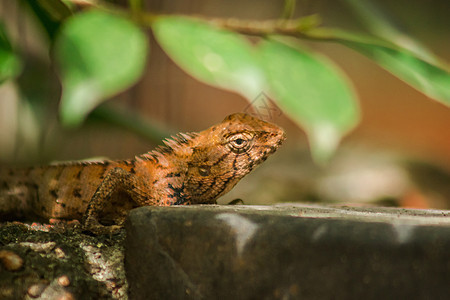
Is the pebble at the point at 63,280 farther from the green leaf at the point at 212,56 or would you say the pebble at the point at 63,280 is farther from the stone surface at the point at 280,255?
the green leaf at the point at 212,56

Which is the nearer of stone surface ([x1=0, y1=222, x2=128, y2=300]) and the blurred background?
stone surface ([x1=0, y1=222, x2=128, y2=300])

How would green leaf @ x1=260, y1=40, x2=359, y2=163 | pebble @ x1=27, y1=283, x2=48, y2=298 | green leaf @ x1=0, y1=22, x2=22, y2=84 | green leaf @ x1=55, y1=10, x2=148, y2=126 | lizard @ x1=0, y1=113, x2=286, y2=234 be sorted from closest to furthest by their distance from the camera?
green leaf @ x1=55, y1=10, x2=148, y2=126 → green leaf @ x1=260, y1=40, x2=359, y2=163 → pebble @ x1=27, y1=283, x2=48, y2=298 → green leaf @ x1=0, y1=22, x2=22, y2=84 → lizard @ x1=0, y1=113, x2=286, y2=234

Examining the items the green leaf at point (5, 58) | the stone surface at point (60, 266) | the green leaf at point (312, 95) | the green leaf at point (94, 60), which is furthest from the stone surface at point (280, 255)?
the green leaf at point (5, 58)

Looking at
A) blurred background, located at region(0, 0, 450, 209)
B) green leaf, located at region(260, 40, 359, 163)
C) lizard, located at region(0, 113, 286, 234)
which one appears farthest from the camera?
blurred background, located at region(0, 0, 450, 209)

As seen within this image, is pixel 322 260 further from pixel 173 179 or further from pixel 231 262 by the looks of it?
pixel 173 179

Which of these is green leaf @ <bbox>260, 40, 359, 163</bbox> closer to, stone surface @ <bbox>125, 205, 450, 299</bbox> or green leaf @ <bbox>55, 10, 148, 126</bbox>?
stone surface @ <bbox>125, 205, 450, 299</bbox>

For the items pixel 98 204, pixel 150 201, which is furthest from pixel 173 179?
pixel 98 204

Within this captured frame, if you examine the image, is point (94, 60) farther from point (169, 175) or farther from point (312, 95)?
point (169, 175)

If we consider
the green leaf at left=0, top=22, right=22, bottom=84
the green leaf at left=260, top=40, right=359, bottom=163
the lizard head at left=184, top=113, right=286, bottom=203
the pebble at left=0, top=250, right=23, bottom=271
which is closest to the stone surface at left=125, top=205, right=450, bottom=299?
the green leaf at left=260, top=40, right=359, bottom=163
